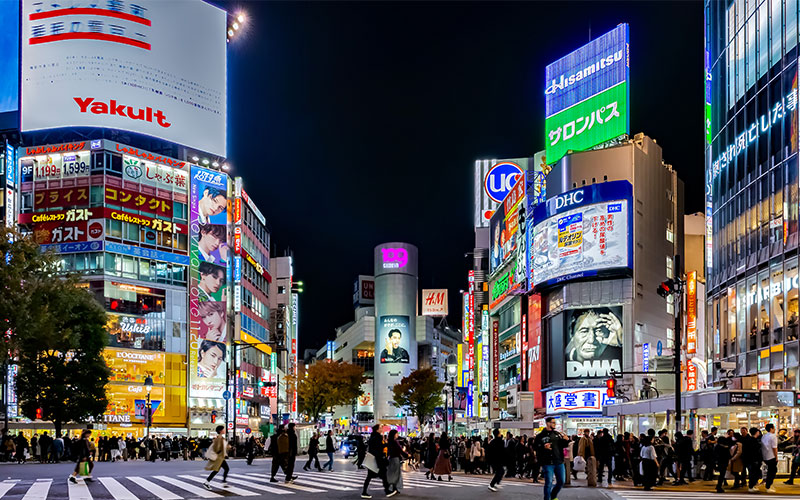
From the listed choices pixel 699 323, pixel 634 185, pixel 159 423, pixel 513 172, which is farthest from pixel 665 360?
pixel 513 172

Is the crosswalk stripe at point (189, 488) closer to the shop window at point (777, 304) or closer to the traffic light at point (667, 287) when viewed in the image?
the traffic light at point (667, 287)

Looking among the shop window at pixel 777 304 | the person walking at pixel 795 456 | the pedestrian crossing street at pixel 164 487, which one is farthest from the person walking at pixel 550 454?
the shop window at pixel 777 304

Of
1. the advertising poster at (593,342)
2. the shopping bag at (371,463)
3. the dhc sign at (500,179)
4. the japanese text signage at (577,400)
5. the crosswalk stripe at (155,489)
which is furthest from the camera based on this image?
the dhc sign at (500,179)

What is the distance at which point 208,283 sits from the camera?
260ft

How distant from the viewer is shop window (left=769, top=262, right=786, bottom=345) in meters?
38.4

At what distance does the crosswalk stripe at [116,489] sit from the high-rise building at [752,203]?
62.0ft

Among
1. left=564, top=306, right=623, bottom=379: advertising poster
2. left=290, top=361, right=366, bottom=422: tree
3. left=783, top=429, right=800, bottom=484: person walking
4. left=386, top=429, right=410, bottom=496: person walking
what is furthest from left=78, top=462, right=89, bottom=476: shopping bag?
left=290, top=361, right=366, bottom=422: tree

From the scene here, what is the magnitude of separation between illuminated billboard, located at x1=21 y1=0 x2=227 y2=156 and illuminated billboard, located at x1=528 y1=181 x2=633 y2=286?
29421 millimetres

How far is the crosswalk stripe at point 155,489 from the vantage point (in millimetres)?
20188

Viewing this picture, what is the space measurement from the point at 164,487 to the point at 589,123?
51.6 meters

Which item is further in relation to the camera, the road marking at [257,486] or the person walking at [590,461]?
the person walking at [590,461]

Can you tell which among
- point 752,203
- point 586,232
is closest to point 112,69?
point 586,232

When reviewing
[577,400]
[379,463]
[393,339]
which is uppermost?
[393,339]

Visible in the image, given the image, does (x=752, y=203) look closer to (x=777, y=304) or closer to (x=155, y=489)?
(x=777, y=304)
